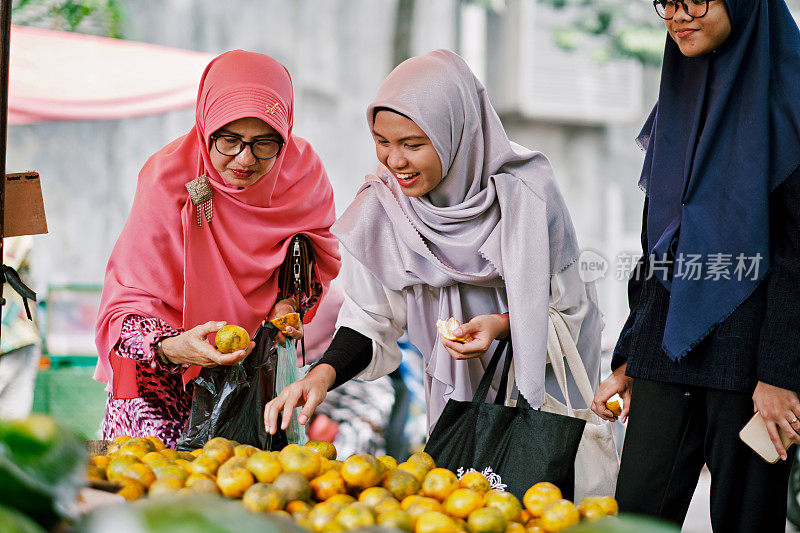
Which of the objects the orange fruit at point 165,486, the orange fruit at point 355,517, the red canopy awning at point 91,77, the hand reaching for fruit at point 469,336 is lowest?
the orange fruit at point 165,486

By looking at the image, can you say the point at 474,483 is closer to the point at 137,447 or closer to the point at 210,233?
the point at 137,447

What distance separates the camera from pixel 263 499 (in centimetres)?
123

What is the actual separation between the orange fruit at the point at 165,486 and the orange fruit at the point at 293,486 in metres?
0.16

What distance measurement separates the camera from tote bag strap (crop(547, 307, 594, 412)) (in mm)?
2012

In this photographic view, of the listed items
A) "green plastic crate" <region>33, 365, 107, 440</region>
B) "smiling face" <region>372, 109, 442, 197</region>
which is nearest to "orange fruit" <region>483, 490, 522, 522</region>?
"smiling face" <region>372, 109, 442, 197</region>

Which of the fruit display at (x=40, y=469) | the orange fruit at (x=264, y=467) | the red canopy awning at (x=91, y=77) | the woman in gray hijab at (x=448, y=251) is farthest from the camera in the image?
the red canopy awning at (x=91, y=77)

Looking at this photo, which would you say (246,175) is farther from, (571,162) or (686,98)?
(571,162)

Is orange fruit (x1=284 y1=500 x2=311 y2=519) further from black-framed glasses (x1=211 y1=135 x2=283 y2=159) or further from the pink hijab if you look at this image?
black-framed glasses (x1=211 y1=135 x2=283 y2=159)

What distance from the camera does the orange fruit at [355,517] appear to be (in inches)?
45.2

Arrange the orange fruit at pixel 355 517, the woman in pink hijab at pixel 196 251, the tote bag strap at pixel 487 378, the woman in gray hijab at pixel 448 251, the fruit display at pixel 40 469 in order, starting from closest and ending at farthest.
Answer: the fruit display at pixel 40 469
the orange fruit at pixel 355 517
the tote bag strap at pixel 487 378
the woman in gray hijab at pixel 448 251
the woman in pink hijab at pixel 196 251

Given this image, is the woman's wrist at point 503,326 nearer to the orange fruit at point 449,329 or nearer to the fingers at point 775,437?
the orange fruit at point 449,329

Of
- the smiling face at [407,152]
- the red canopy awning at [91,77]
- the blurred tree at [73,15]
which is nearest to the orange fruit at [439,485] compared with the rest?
the smiling face at [407,152]

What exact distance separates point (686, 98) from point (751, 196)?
31 centimetres

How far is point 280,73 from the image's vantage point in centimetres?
237
